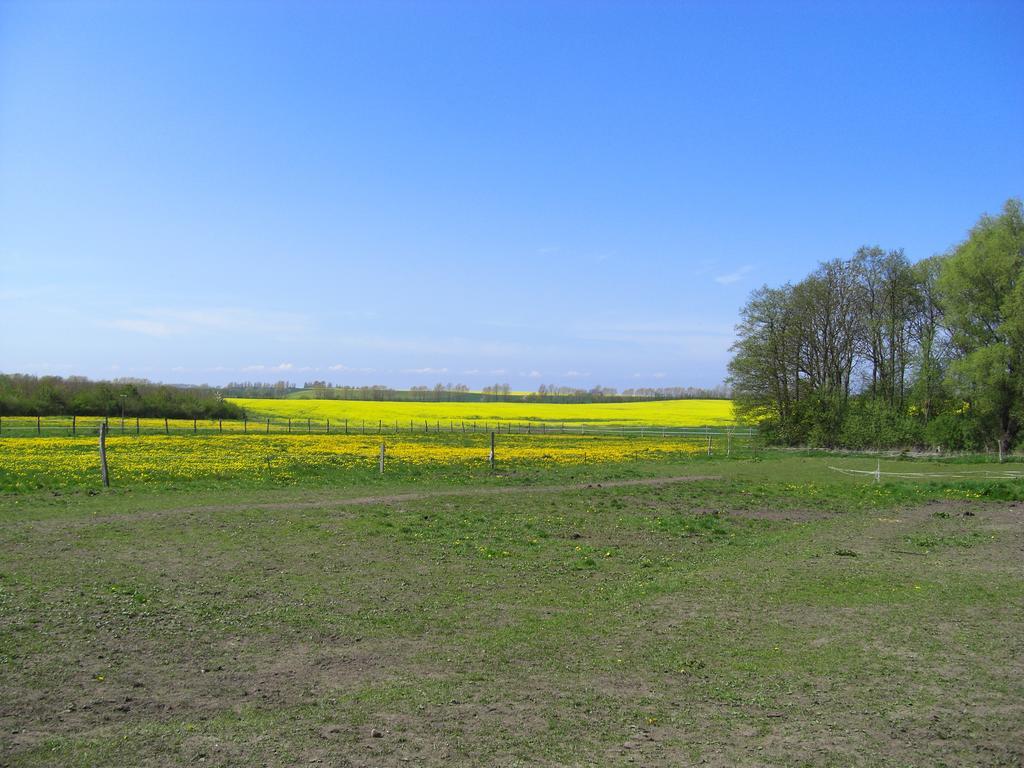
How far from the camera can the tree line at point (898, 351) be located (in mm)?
42438

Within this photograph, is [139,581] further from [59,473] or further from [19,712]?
[59,473]

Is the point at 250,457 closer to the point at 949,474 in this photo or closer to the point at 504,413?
the point at 949,474

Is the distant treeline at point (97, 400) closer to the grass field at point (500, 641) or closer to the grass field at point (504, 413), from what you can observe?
the grass field at point (504, 413)

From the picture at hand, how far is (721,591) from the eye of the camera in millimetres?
10398

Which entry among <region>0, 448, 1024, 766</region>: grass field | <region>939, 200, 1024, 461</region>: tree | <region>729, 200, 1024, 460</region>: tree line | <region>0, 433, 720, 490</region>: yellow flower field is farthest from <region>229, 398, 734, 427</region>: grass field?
<region>0, 448, 1024, 766</region>: grass field

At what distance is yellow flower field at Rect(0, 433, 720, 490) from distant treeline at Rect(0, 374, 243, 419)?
34873 mm

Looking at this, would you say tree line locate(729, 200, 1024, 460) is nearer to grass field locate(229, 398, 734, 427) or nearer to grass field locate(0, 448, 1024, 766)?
grass field locate(229, 398, 734, 427)

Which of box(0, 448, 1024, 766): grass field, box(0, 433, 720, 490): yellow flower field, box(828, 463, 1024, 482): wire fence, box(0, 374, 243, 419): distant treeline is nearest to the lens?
box(0, 448, 1024, 766): grass field

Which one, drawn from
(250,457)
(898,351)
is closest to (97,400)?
(250,457)

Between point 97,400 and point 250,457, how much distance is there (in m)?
50.3

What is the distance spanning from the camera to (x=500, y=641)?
8.02 m

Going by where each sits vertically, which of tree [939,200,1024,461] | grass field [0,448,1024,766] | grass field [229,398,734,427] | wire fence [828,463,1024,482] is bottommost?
wire fence [828,463,1024,482]

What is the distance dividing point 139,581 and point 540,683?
21.0ft

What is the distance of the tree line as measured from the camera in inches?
1671
